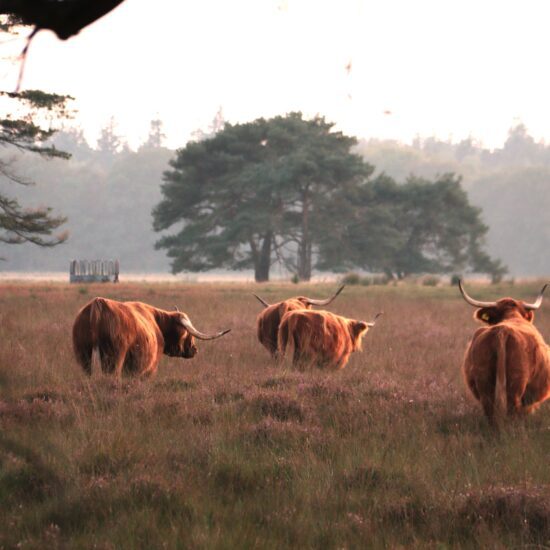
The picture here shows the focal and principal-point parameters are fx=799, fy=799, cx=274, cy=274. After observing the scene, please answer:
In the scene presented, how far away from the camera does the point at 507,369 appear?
22.4ft

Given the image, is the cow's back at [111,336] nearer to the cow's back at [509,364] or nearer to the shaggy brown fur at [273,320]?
the shaggy brown fur at [273,320]

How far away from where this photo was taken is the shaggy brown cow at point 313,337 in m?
10.5

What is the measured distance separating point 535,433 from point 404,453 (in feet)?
5.06

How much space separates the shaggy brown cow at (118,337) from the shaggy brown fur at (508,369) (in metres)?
2.85

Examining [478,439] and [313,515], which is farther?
[478,439]

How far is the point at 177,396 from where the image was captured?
27.5 ft

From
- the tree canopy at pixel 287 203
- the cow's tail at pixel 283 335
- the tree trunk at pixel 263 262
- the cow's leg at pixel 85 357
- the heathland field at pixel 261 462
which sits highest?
the tree canopy at pixel 287 203

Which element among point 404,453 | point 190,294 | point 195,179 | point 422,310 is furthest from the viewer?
point 195,179

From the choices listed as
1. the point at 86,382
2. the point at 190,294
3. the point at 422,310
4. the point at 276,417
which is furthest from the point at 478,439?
the point at 190,294

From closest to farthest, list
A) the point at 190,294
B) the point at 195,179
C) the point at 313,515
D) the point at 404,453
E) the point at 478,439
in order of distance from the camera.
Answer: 1. the point at 313,515
2. the point at 404,453
3. the point at 478,439
4. the point at 190,294
5. the point at 195,179

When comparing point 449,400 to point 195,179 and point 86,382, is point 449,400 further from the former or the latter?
point 195,179

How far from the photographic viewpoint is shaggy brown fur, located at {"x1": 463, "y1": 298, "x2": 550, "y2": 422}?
680cm

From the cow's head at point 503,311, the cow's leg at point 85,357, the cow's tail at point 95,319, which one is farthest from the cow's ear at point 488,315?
the cow's leg at point 85,357

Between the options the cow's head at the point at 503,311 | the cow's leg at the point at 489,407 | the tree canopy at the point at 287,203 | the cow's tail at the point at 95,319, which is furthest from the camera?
the tree canopy at the point at 287,203
